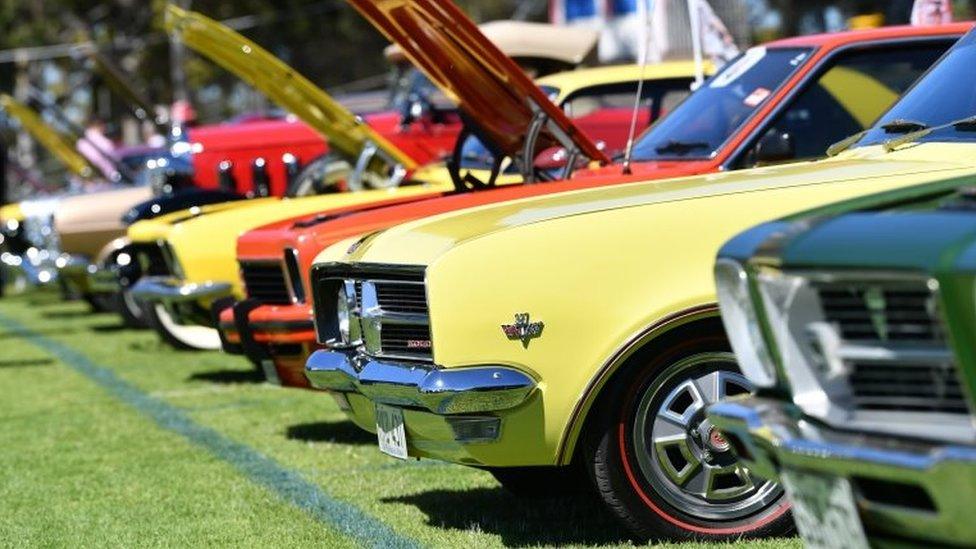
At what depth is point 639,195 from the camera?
5.78 meters

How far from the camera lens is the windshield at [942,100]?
5871mm

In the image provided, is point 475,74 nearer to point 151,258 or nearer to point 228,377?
point 228,377

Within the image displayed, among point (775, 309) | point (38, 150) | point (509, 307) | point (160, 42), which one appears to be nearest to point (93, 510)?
point (509, 307)

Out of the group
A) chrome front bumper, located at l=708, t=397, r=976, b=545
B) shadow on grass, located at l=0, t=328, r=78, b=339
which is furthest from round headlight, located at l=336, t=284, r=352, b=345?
shadow on grass, located at l=0, t=328, r=78, b=339

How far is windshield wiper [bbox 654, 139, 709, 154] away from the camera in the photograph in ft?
25.5

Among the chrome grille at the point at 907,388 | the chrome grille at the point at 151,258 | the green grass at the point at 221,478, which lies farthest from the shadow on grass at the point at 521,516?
the chrome grille at the point at 151,258

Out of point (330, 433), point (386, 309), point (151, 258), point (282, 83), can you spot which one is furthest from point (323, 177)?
point (386, 309)

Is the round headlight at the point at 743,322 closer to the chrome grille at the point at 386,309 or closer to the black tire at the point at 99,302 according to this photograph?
the chrome grille at the point at 386,309

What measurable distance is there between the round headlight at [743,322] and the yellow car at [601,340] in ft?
3.92

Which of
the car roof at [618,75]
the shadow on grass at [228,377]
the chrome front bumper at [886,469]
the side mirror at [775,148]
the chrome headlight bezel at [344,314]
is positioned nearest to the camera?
the chrome front bumper at [886,469]

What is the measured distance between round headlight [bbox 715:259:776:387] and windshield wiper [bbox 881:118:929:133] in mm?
2041

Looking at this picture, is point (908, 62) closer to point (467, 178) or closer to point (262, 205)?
point (467, 178)

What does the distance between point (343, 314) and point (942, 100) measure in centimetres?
212

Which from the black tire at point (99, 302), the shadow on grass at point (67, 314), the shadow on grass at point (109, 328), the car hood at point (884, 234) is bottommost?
the shadow on grass at point (67, 314)
